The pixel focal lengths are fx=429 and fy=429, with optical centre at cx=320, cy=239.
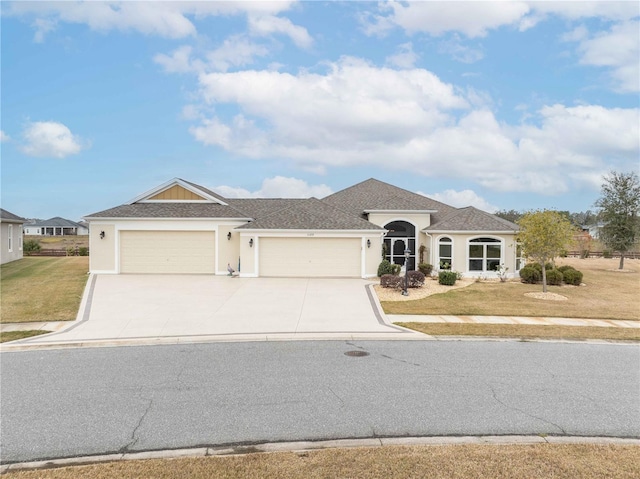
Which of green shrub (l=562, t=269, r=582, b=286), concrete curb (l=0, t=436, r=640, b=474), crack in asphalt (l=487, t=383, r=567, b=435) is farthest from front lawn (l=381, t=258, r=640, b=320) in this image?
concrete curb (l=0, t=436, r=640, b=474)

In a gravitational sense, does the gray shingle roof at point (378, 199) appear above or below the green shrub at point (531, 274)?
above

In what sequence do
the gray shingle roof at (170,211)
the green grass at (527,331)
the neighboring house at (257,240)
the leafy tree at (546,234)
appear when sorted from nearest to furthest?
1. the green grass at (527,331)
2. the leafy tree at (546,234)
3. the neighboring house at (257,240)
4. the gray shingle roof at (170,211)

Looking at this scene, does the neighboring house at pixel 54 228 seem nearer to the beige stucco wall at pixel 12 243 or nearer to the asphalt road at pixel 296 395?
Result: the beige stucco wall at pixel 12 243

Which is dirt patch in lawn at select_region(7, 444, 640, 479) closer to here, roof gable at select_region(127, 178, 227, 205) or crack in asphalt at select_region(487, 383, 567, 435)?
crack in asphalt at select_region(487, 383, 567, 435)

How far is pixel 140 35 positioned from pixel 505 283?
21.4 metres

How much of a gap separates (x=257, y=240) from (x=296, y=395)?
17.0m

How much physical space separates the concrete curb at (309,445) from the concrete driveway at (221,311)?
602 cm

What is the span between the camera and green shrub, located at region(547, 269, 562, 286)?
22.9m

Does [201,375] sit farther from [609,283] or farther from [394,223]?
[609,283]

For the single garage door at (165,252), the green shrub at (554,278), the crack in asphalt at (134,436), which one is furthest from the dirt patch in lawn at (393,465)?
the single garage door at (165,252)

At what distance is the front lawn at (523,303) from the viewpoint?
15383 millimetres

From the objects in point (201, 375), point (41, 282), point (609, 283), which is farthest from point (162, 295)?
point (609, 283)

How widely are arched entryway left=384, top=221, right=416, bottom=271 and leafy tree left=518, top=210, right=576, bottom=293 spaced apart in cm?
823

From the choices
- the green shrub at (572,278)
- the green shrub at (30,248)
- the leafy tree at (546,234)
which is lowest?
the green shrub at (572,278)
